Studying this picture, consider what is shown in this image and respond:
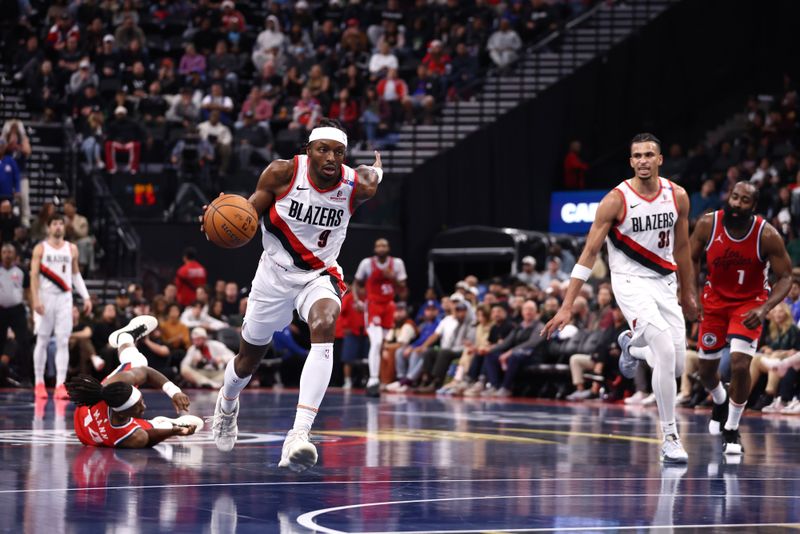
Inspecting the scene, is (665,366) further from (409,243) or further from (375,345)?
(409,243)

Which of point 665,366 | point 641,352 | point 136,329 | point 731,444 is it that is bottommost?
point 731,444

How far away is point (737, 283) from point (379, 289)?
9065mm

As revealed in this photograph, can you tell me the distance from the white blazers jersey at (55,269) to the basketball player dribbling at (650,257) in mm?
8670

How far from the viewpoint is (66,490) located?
7.27m

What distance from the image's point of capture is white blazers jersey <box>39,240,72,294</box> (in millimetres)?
16312

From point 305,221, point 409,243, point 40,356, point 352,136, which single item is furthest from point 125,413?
point 352,136

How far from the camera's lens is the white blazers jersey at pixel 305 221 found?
875cm

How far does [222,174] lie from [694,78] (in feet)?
37.3

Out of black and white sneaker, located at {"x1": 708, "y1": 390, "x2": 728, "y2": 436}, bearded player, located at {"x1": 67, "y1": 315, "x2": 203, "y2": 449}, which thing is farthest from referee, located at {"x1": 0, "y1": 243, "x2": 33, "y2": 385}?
black and white sneaker, located at {"x1": 708, "y1": 390, "x2": 728, "y2": 436}

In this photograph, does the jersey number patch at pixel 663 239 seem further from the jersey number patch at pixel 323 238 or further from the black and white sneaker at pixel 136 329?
the black and white sneaker at pixel 136 329

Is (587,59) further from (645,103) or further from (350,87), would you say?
(350,87)

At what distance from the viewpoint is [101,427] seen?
970 centimetres

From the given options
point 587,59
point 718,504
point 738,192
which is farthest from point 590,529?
point 587,59

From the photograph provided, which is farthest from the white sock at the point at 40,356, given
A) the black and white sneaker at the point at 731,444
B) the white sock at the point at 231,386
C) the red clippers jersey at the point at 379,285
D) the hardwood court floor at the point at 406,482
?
the black and white sneaker at the point at 731,444
